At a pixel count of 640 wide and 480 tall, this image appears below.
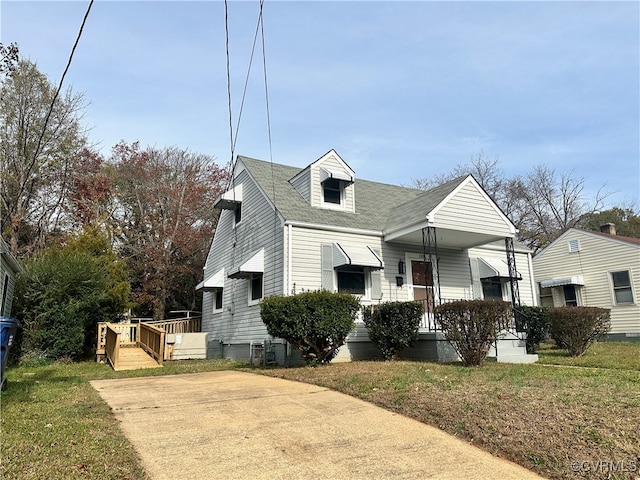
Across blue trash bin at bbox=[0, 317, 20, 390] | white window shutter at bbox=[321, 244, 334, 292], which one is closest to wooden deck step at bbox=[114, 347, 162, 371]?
blue trash bin at bbox=[0, 317, 20, 390]

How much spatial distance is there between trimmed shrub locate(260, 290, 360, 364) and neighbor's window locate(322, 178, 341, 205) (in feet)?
17.3

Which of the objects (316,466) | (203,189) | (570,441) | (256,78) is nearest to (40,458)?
(316,466)

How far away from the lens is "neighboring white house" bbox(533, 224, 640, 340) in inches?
717

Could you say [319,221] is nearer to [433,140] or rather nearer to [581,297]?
[433,140]

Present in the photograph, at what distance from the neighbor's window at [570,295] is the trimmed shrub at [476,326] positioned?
42.4 ft

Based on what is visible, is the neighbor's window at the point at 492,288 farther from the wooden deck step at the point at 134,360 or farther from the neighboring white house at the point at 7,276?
the neighboring white house at the point at 7,276

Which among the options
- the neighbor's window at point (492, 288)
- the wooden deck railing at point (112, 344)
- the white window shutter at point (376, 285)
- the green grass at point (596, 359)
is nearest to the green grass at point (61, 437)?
the wooden deck railing at point (112, 344)

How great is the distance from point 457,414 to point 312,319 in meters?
4.99

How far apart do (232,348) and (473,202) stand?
9.46 meters

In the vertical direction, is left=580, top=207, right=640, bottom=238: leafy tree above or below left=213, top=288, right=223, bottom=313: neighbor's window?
above

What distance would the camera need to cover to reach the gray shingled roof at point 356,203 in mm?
13516

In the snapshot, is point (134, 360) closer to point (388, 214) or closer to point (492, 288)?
point (388, 214)

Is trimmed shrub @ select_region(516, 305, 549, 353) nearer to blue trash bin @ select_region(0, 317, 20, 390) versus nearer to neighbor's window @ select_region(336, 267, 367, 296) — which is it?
neighbor's window @ select_region(336, 267, 367, 296)

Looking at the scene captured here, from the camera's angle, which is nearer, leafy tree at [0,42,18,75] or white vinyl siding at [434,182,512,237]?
leafy tree at [0,42,18,75]
